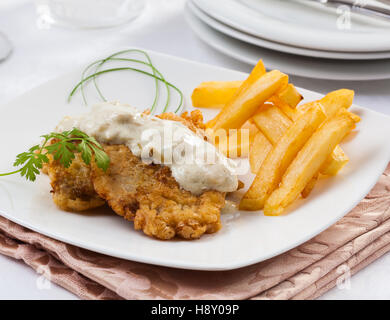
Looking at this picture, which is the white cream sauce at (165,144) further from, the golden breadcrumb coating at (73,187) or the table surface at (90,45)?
the table surface at (90,45)

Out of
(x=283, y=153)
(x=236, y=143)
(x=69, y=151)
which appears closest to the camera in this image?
(x=69, y=151)

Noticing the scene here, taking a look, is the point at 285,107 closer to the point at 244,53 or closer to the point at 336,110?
the point at 336,110

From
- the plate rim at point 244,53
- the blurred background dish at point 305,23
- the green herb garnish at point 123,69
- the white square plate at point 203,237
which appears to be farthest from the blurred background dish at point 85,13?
the white square plate at point 203,237

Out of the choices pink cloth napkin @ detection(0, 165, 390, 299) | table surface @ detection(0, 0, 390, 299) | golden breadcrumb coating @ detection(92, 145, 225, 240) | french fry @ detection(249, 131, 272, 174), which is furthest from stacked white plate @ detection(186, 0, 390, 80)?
golden breadcrumb coating @ detection(92, 145, 225, 240)

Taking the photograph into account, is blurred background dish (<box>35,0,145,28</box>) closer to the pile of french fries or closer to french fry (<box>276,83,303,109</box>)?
the pile of french fries

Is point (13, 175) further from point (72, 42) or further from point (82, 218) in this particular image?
point (72, 42)

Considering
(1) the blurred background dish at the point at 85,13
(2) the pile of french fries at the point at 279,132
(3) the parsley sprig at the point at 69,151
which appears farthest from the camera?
(1) the blurred background dish at the point at 85,13

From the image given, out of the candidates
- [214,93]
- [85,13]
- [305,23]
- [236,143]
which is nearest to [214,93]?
[214,93]

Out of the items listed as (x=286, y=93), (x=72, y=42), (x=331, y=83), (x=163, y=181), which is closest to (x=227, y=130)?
(x=286, y=93)
